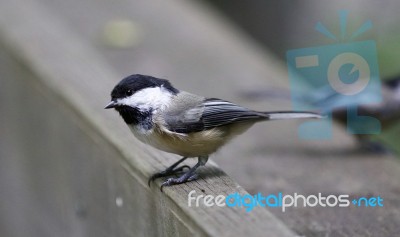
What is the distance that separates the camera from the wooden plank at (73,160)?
6.68 ft

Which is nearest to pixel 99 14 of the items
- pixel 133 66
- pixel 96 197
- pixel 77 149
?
pixel 133 66

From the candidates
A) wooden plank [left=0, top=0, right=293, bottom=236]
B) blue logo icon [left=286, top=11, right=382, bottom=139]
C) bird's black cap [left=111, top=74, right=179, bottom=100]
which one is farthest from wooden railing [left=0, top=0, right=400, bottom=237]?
bird's black cap [left=111, top=74, right=179, bottom=100]

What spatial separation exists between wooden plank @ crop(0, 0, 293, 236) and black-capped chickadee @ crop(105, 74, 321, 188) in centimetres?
9

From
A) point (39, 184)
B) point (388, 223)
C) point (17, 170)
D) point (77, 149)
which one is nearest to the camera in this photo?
point (388, 223)

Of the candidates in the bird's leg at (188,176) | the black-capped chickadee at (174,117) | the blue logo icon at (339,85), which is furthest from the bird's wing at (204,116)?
the blue logo icon at (339,85)

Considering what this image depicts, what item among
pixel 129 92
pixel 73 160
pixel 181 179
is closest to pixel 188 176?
pixel 181 179

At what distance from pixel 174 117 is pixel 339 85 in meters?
1.68

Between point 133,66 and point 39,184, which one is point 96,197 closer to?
point 39,184

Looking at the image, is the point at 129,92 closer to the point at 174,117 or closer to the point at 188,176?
the point at 174,117

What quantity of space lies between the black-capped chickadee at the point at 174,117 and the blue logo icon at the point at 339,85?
64cm

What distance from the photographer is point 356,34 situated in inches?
181

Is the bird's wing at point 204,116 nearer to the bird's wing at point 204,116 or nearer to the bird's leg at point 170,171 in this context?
the bird's wing at point 204,116

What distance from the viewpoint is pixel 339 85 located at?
3.79 meters

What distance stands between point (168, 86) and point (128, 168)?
31 centimetres
